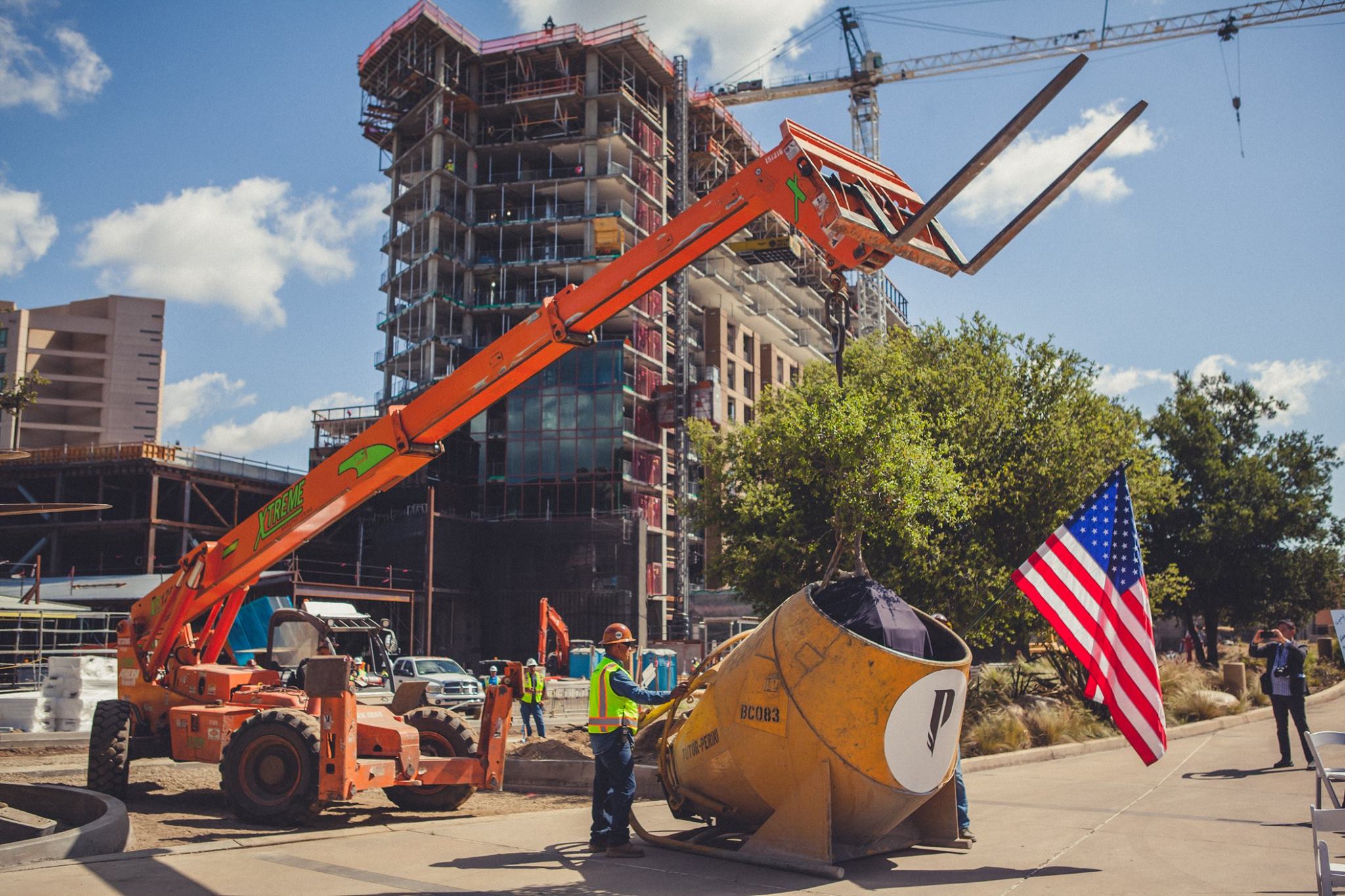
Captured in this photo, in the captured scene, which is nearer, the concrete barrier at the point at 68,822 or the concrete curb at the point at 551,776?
the concrete barrier at the point at 68,822

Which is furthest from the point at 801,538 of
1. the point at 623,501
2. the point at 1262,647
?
the point at 623,501

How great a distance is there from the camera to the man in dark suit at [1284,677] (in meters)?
12.3

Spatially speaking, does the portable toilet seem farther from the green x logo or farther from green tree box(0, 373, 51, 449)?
the green x logo

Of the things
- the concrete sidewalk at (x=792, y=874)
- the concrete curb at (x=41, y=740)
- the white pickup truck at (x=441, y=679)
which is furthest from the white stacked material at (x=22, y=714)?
the concrete sidewalk at (x=792, y=874)

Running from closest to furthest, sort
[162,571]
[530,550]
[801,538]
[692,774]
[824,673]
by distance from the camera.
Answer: [824,673] → [692,774] → [801,538] → [162,571] → [530,550]

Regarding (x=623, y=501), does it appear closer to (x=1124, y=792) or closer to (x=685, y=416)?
(x=685, y=416)

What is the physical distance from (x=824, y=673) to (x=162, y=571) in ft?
169

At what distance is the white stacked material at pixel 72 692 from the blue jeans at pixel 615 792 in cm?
1638

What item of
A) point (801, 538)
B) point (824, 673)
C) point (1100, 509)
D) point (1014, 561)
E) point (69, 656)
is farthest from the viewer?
point (801, 538)

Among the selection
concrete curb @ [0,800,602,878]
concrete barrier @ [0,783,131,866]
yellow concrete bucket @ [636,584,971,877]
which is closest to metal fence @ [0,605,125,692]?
concrete barrier @ [0,783,131,866]

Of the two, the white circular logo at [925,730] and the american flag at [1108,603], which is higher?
the american flag at [1108,603]

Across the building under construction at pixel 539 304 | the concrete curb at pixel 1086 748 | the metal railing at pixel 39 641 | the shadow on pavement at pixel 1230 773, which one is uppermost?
the building under construction at pixel 539 304

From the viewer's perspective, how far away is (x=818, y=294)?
88.9 meters

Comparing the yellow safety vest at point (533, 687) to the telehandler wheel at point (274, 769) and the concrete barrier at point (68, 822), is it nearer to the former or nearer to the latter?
the telehandler wheel at point (274, 769)
